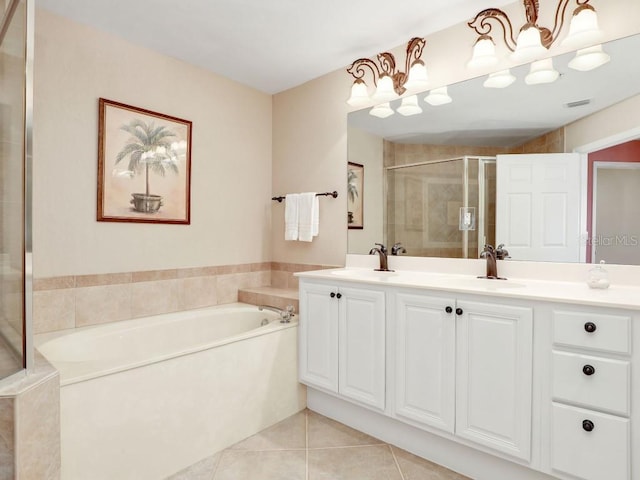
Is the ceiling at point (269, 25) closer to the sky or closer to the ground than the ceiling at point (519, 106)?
closer to the sky

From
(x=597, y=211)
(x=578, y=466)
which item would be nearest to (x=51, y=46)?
(x=597, y=211)

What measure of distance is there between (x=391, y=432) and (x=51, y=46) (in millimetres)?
2912

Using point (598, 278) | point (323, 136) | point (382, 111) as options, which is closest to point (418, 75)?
point (382, 111)

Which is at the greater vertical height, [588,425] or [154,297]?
[154,297]

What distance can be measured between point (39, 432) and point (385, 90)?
98.3 inches

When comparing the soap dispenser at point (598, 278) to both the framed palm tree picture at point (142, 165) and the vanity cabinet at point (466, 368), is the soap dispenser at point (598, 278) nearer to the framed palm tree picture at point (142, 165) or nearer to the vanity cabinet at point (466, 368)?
the vanity cabinet at point (466, 368)

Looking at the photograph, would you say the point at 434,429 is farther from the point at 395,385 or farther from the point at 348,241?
the point at 348,241

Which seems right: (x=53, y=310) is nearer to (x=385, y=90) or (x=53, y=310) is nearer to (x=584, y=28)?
(x=385, y=90)

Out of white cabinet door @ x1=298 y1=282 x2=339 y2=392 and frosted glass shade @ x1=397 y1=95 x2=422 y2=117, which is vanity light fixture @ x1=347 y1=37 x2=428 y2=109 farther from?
white cabinet door @ x1=298 y1=282 x2=339 y2=392

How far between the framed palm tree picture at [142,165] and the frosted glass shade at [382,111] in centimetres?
136

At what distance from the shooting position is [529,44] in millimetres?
1885

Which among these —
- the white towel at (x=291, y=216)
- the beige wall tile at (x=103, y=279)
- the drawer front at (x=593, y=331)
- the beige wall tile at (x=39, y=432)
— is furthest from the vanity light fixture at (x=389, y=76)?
the beige wall tile at (x=39, y=432)

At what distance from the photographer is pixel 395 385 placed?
1.94 meters

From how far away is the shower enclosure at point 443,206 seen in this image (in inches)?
84.4
